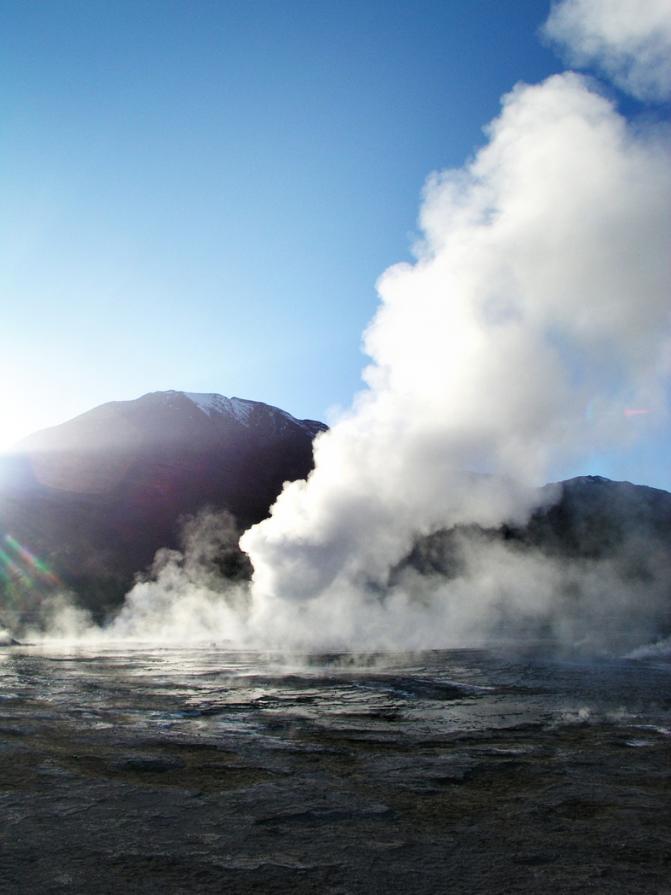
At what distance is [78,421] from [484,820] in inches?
4396

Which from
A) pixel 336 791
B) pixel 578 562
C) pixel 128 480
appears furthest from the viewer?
pixel 128 480

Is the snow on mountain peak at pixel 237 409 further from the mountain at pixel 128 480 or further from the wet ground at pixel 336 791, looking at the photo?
the wet ground at pixel 336 791

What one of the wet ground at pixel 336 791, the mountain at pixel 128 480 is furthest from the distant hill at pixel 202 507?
the wet ground at pixel 336 791

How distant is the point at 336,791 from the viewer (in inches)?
222

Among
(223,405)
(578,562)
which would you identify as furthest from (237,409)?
(578,562)

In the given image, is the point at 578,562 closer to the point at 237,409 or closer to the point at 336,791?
the point at 237,409

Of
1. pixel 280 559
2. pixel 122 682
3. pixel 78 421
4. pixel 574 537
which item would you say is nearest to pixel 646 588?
pixel 574 537

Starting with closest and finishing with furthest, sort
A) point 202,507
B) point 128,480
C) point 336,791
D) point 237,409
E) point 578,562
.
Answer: point 336,791 < point 202,507 < point 578,562 < point 128,480 < point 237,409

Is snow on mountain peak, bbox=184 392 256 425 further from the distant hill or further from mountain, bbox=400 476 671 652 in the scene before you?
mountain, bbox=400 476 671 652

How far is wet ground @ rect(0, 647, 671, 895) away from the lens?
12.6 ft

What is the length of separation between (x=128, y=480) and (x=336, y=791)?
81.2 m

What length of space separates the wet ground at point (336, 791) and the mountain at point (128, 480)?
143 feet

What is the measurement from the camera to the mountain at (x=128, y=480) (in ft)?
198

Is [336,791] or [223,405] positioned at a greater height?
[223,405]
